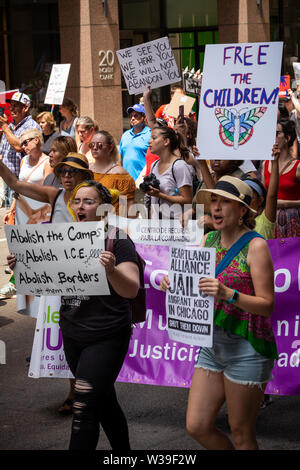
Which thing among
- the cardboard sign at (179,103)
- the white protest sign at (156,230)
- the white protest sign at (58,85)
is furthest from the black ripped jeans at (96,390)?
the white protest sign at (58,85)

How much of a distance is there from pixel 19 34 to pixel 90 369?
63.6ft

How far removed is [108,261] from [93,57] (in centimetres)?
1538

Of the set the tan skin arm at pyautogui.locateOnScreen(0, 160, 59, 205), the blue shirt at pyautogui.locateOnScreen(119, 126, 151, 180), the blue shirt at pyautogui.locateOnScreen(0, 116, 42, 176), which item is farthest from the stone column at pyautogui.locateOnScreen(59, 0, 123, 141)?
the tan skin arm at pyautogui.locateOnScreen(0, 160, 59, 205)

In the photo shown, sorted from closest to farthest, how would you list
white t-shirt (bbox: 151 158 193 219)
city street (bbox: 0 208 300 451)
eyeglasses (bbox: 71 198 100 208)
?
eyeglasses (bbox: 71 198 100 208) → city street (bbox: 0 208 300 451) → white t-shirt (bbox: 151 158 193 219)

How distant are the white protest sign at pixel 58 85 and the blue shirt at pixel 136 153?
3.02 meters

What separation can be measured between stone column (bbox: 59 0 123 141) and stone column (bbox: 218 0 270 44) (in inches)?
151

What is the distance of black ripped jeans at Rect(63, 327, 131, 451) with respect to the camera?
4215 millimetres

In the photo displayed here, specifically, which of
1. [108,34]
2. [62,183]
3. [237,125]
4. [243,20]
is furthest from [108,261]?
[243,20]

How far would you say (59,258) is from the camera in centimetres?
446

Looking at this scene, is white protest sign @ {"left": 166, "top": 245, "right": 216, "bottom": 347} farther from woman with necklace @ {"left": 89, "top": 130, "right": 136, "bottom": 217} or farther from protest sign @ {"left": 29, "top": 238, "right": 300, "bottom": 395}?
woman with necklace @ {"left": 89, "top": 130, "right": 136, "bottom": 217}

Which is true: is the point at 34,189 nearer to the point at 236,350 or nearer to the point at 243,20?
the point at 236,350

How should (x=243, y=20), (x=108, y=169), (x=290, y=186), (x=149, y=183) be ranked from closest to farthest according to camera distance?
(x=290, y=186), (x=149, y=183), (x=108, y=169), (x=243, y=20)

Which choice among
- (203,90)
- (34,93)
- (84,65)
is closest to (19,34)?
(34,93)

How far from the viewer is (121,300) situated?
451cm
